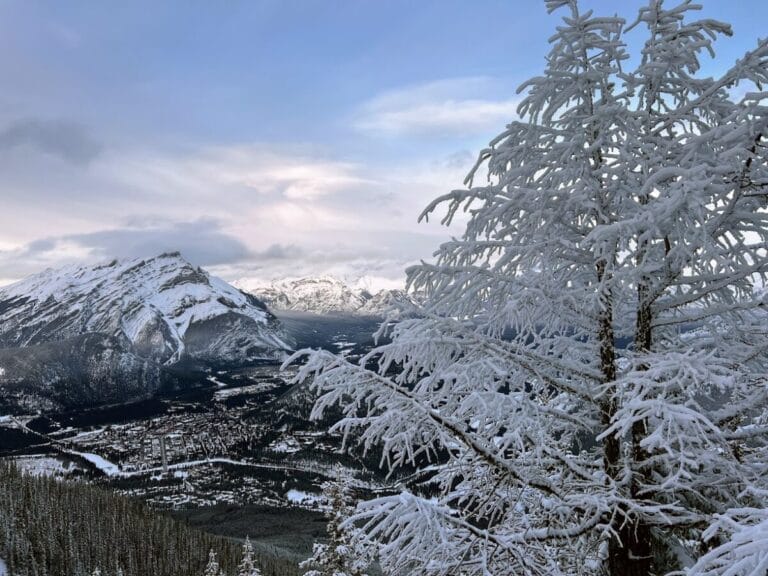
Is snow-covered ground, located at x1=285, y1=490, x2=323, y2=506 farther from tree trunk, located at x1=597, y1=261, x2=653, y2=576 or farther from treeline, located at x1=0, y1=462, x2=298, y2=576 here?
tree trunk, located at x1=597, y1=261, x2=653, y2=576

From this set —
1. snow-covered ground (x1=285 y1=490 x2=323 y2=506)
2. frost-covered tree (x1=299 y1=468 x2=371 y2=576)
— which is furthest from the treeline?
frost-covered tree (x1=299 y1=468 x2=371 y2=576)

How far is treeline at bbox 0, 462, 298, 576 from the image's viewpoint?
9131 centimetres

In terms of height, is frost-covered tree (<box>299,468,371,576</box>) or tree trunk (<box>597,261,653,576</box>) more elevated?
tree trunk (<box>597,261,653,576</box>)

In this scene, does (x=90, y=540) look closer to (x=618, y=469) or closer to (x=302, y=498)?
(x=302, y=498)

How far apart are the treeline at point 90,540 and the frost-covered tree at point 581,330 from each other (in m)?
97.0

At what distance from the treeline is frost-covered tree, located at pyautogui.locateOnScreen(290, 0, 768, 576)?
9703 cm

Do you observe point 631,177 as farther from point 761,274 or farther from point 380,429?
point 380,429

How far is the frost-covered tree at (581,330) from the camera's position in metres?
5.16

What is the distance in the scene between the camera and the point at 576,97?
6.18 metres

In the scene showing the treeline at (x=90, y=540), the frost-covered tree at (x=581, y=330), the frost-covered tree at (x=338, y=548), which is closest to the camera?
the frost-covered tree at (x=581, y=330)

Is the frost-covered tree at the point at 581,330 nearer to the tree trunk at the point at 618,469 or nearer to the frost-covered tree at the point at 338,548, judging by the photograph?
the tree trunk at the point at 618,469

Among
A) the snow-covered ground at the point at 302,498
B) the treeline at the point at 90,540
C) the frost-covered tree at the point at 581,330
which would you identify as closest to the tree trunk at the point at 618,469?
the frost-covered tree at the point at 581,330

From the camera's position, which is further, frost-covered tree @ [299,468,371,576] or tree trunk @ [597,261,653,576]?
frost-covered tree @ [299,468,371,576]

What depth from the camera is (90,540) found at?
99625 mm
